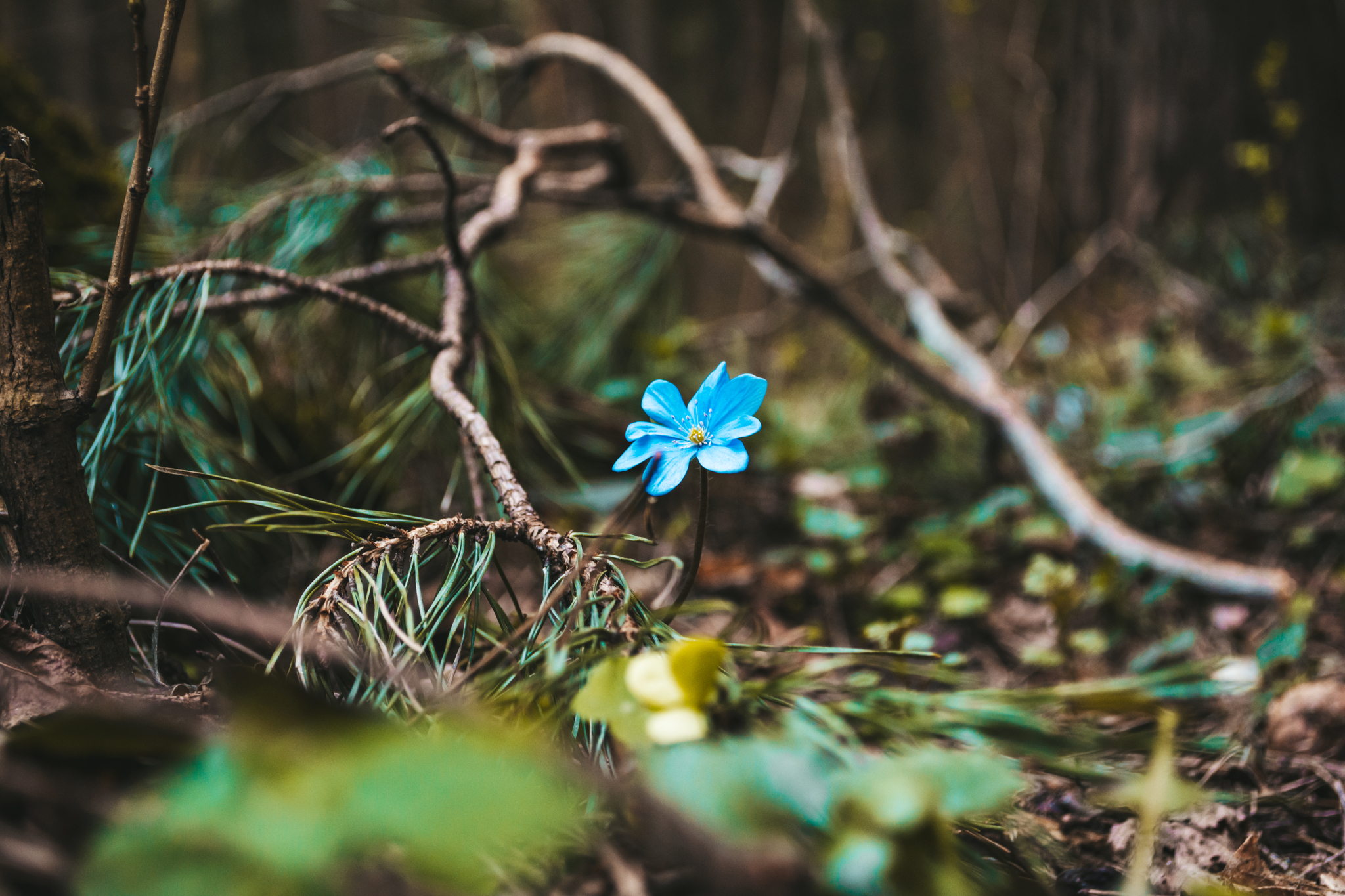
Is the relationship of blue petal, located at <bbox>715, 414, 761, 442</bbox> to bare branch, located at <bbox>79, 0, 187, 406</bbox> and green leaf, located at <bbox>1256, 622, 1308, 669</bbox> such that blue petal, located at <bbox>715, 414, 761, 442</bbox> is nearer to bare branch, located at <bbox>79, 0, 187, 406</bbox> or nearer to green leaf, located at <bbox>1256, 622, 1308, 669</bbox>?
bare branch, located at <bbox>79, 0, 187, 406</bbox>

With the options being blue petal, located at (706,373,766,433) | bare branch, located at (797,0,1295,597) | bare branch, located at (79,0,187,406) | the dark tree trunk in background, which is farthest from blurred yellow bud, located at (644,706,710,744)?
the dark tree trunk in background

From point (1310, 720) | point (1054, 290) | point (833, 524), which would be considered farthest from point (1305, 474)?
point (1054, 290)

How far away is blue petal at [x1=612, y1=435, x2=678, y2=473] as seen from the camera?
22.3 inches

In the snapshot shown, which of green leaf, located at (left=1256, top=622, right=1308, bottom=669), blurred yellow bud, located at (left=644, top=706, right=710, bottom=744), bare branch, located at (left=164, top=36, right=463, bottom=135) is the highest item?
bare branch, located at (left=164, top=36, right=463, bottom=135)

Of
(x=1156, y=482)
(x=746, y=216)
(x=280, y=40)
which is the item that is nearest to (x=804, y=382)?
(x=746, y=216)

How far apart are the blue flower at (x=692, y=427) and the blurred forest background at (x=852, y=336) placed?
125 millimetres

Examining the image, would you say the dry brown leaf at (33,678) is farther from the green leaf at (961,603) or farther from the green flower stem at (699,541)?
the green leaf at (961,603)

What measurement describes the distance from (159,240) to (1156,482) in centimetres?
200

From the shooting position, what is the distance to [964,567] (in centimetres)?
141

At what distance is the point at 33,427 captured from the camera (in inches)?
21.6

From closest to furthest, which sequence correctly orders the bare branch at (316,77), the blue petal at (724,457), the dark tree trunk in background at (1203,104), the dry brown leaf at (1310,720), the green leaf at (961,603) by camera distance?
the blue petal at (724,457) → the dry brown leaf at (1310,720) → the green leaf at (961,603) → the bare branch at (316,77) → the dark tree trunk in background at (1203,104)

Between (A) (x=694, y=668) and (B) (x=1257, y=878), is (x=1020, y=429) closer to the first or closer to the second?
(B) (x=1257, y=878)

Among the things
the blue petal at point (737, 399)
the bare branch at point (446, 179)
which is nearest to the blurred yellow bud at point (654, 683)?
the blue petal at point (737, 399)

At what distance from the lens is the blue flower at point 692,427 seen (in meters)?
0.55
